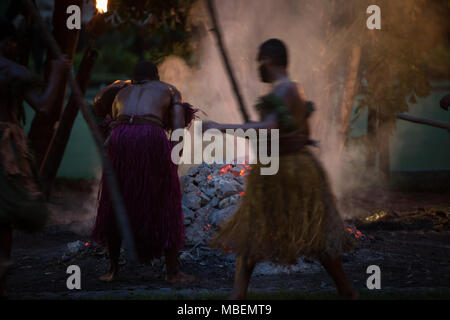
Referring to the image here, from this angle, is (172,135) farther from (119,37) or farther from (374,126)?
(119,37)

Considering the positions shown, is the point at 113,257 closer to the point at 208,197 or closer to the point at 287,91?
the point at 208,197

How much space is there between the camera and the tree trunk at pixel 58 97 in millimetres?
8906

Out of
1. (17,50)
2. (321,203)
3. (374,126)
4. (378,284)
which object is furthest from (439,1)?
(17,50)

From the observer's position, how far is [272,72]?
4102 mm

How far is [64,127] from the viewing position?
9164mm

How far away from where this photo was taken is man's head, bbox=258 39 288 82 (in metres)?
4.07

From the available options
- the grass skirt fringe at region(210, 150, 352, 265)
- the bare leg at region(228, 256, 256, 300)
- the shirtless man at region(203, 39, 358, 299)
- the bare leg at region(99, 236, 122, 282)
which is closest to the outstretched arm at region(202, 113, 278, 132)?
the shirtless man at region(203, 39, 358, 299)

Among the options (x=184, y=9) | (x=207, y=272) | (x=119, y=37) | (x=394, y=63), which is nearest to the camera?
(x=207, y=272)

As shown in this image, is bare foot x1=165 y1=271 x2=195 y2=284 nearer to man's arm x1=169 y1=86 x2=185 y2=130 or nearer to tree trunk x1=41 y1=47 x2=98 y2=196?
man's arm x1=169 y1=86 x2=185 y2=130

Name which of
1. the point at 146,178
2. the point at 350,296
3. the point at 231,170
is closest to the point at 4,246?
the point at 146,178

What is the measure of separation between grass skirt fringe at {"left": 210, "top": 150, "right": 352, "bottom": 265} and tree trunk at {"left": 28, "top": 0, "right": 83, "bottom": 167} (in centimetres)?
587

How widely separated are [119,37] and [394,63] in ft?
82.1

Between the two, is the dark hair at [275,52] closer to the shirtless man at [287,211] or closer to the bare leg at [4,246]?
the shirtless man at [287,211]

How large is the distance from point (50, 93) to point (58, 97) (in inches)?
202
